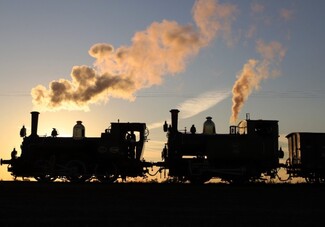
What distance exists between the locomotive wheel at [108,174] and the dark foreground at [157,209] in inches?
262

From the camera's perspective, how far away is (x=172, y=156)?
73.0ft

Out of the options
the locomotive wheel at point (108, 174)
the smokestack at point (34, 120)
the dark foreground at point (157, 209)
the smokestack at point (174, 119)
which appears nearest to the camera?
the dark foreground at point (157, 209)

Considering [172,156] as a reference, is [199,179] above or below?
below

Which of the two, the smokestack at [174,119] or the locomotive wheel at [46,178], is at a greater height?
the smokestack at [174,119]

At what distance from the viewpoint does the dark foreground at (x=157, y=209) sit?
934 centimetres

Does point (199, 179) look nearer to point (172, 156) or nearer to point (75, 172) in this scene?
point (172, 156)

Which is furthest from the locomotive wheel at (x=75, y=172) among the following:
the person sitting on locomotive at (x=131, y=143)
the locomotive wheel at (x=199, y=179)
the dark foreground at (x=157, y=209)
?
the dark foreground at (x=157, y=209)

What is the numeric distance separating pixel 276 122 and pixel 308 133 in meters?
2.49

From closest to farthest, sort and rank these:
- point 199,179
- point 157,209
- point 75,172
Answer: point 157,209, point 199,179, point 75,172

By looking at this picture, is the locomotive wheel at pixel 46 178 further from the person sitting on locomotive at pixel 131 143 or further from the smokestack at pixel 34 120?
the person sitting on locomotive at pixel 131 143

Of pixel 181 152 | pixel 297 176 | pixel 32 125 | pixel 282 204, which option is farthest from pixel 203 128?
pixel 282 204

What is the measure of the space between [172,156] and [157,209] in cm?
1109

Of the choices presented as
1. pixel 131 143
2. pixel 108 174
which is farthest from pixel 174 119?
pixel 108 174

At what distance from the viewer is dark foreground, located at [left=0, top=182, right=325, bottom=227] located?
30.7 ft
